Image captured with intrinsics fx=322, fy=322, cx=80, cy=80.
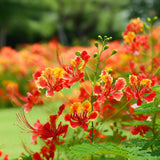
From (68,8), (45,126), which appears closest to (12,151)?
(45,126)

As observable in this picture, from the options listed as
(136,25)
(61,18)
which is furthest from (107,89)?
(61,18)

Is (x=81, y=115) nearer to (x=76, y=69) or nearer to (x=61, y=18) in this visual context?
(x=76, y=69)

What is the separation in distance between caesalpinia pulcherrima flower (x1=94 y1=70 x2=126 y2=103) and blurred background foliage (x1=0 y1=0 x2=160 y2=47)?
36.8 feet

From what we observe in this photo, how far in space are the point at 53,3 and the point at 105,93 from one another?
14389 millimetres

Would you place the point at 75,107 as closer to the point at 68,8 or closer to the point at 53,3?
the point at 53,3

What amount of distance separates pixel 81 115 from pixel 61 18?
55.3 ft

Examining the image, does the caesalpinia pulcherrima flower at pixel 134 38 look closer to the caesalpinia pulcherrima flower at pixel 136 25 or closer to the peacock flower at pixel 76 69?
the caesalpinia pulcherrima flower at pixel 136 25

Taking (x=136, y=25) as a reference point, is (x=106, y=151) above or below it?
below

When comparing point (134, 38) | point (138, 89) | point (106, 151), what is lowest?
point (106, 151)

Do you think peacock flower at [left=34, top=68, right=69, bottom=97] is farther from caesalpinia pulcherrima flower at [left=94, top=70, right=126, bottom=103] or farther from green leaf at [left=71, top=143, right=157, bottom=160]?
green leaf at [left=71, top=143, right=157, bottom=160]

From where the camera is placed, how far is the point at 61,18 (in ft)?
56.8

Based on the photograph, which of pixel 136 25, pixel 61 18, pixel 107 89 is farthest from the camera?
pixel 61 18

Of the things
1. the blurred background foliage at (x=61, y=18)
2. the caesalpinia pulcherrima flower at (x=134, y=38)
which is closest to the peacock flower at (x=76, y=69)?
the caesalpinia pulcherrima flower at (x=134, y=38)

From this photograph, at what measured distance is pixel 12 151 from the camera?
218cm
